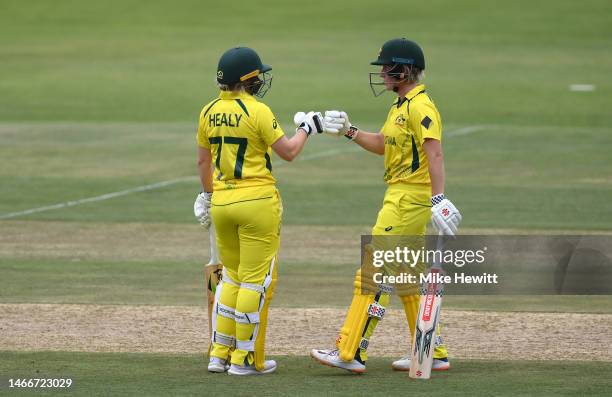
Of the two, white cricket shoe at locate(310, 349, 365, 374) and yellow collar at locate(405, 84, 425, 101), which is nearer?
white cricket shoe at locate(310, 349, 365, 374)

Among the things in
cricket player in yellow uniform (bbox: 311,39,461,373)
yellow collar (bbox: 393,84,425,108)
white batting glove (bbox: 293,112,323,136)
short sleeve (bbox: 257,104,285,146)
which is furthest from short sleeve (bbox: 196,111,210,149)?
yellow collar (bbox: 393,84,425,108)

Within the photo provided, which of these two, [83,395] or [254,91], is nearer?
[83,395]

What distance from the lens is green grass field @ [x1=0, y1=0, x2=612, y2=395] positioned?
9.02 metres

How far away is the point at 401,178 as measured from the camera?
8703 mm

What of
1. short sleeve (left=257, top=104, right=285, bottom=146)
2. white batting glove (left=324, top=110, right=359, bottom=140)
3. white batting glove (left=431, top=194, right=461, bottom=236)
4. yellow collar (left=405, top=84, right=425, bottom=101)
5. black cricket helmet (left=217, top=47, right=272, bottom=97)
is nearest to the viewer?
white batting glove (left=431, top=194, right=461, bottom=236)

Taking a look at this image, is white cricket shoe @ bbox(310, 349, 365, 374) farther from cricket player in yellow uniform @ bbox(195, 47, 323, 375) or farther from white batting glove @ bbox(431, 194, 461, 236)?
white batting glove @ bbox(431, 194, 461, 236)

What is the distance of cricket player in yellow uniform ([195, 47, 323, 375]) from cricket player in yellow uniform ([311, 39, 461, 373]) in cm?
50

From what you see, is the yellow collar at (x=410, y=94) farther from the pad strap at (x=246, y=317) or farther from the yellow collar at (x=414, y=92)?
the pad strap at (x=246, y=317)

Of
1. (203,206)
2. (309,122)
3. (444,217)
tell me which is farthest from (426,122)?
(203,206)

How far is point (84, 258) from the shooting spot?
537 inches

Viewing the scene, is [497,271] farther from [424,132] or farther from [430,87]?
[430,87]

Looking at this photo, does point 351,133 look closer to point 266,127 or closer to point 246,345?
point 266,127

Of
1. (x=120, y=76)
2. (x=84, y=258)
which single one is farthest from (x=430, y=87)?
(x=84, y=258)

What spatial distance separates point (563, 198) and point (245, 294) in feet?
32.7
